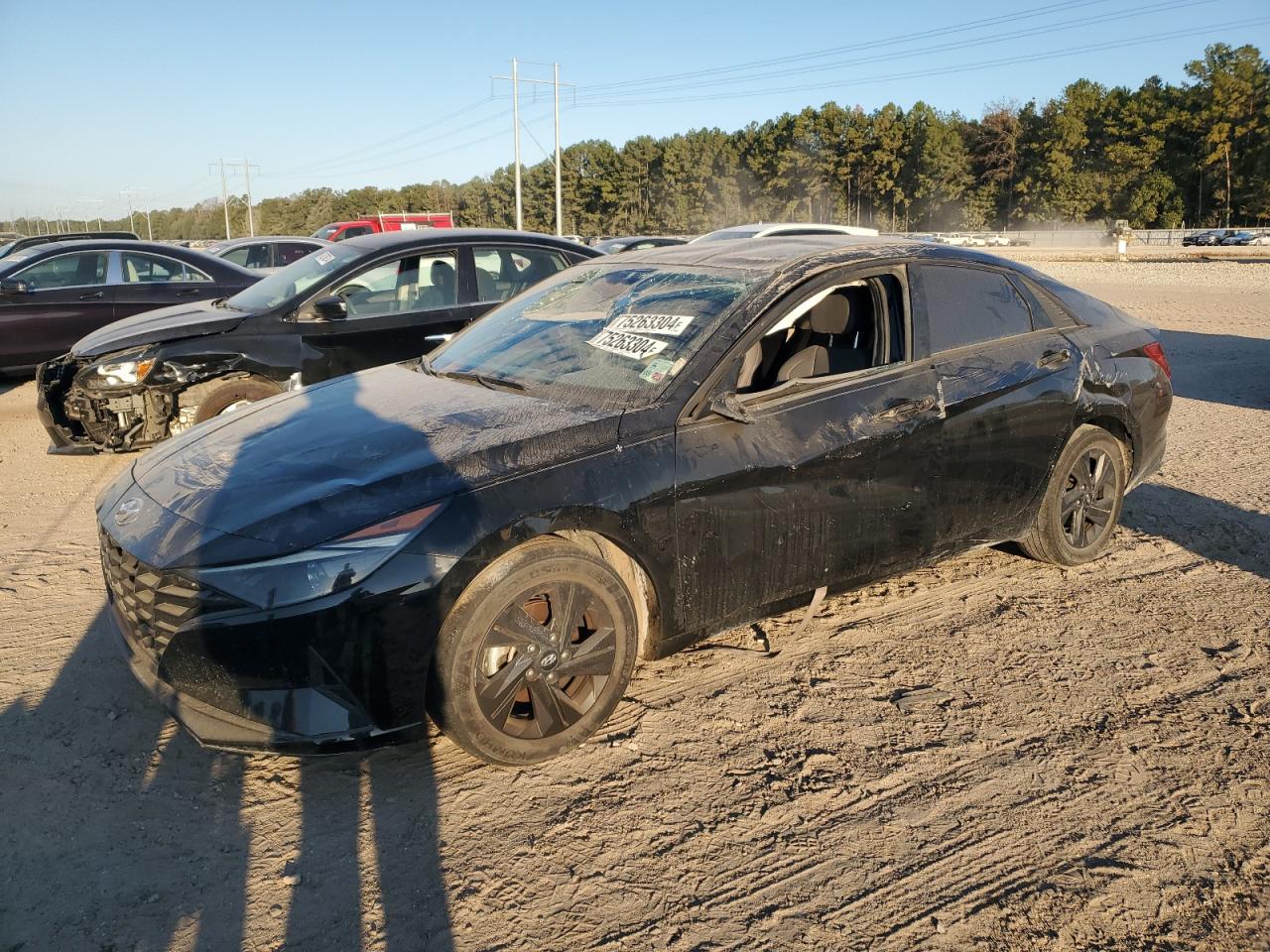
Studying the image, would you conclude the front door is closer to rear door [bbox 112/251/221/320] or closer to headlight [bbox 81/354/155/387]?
headlight [bbox 81/354/155/387]

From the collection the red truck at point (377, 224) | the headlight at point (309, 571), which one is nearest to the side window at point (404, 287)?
the headlight at point (309, 571)

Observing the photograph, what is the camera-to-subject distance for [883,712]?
3467mm

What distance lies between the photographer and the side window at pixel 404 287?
7031mm

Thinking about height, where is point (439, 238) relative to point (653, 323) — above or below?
above

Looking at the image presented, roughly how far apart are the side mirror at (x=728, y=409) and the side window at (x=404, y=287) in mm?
4371

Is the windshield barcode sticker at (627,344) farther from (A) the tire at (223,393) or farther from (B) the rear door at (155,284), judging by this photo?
(B) the rear door at (155,284)

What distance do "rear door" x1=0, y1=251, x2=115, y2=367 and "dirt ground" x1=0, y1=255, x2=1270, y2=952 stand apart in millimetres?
6742

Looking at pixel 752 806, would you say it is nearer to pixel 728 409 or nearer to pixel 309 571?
pixel 728 409

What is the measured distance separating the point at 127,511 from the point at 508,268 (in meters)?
4.75

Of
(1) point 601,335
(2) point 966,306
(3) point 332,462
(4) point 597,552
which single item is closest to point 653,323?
(1) point 601,335

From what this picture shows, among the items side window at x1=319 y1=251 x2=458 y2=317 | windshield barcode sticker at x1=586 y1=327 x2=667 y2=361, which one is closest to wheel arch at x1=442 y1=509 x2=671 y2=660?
windshield barcode sticker at x1=586 y1=327 x2=667 y2=361

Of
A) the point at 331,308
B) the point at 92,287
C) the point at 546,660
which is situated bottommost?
the point at 546,660

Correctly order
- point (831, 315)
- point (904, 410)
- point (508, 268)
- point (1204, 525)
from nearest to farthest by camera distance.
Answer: point (904, 410)
point (831, 315)
point (1204, 525)
point (508, 268)

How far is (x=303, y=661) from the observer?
2.72m
